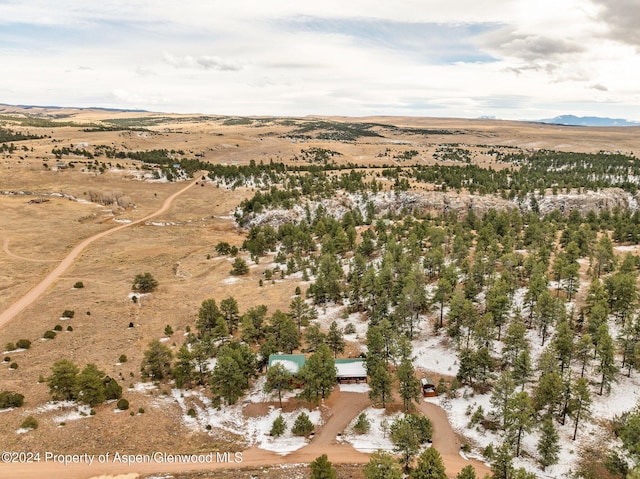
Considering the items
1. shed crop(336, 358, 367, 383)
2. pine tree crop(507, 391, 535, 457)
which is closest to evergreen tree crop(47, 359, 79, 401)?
shed crop(336, 358, 367, 383)

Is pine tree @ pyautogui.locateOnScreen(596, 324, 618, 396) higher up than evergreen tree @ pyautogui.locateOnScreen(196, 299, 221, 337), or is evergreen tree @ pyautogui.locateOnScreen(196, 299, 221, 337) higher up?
pine tree @ pyautogui.locateOnScreen(596, 324, 618, 396)

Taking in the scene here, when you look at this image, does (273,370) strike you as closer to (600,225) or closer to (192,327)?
(192,327)

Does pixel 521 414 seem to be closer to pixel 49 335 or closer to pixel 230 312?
pixel 230 312

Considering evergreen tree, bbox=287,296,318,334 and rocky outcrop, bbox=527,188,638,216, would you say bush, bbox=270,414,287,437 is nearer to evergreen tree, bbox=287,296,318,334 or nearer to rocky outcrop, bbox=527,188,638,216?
evergreen tree, bbox=287,296,318,334

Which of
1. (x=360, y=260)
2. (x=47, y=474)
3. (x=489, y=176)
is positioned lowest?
(x=47, y=474)

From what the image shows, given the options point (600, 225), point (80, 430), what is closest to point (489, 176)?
point (600, 225)

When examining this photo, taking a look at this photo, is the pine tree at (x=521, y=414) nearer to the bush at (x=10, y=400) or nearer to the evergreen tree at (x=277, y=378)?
the evergreen tree at (x=277, y=378)
